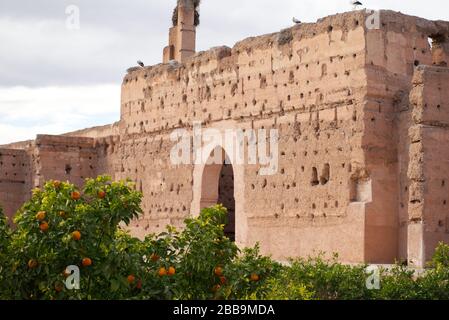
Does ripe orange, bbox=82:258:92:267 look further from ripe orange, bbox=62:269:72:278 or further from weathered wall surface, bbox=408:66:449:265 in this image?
weathered wall surface, bbox=408:66:449:265

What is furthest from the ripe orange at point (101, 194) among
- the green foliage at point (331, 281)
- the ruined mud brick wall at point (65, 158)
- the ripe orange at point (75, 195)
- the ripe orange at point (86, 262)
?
the ruined mud brick wall at point (65, 158)

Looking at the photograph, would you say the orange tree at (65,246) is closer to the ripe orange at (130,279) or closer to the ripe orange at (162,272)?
the ripe orange at (130,279)

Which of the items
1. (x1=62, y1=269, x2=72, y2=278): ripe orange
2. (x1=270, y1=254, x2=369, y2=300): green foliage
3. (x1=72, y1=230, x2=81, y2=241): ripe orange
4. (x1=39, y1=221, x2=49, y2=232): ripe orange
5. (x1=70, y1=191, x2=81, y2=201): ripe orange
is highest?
(x1=70, y1=191, x2=81, y2=201): ripe orange

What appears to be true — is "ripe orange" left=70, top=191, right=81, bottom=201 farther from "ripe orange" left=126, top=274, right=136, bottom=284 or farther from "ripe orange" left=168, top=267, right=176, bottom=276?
"ripe orange" left=168, top=267, right=176, bottom=276

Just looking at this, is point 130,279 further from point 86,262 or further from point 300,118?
point 300,118

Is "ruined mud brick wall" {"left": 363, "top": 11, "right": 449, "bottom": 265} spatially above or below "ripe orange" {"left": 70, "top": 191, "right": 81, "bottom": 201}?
above

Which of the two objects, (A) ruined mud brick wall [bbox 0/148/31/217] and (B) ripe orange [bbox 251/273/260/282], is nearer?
(B) ripe orange [bbox 251/273/260/282]

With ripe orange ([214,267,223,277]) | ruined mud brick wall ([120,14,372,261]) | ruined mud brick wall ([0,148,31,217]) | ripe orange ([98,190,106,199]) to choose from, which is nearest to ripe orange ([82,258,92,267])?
ripe orange ([98,190,106,199])

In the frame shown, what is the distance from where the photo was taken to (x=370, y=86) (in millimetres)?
17656

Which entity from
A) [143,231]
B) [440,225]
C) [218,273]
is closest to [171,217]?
[143,231]

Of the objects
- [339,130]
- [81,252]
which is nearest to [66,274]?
[81,252]

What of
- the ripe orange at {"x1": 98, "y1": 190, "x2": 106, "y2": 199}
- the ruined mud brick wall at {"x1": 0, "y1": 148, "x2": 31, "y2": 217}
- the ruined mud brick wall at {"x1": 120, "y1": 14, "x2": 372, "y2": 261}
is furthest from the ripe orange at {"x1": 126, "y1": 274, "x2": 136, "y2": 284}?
the ruined mud brick wall at {"x1": 0, "y1": 148, "x2": 31, "y2": 217}

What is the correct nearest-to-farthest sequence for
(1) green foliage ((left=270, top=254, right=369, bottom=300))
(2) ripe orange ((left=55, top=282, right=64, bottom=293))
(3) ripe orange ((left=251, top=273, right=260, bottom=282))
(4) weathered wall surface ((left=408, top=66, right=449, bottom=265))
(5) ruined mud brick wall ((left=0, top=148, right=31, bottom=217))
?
(2) ripe orange ((left=55, top=282, right=64, bottom=293)), (3) ripe orange ((left=251, top=273, right=260, bottom=282)), (1) green foliage ((left=270, top=254, right=369, bottom=300)), (4) weathered wall surface ((left=408, top=66, right=449, bottom=265)), (5) ruined mud brick wall ((left=0, top=148, right=31, bottom=217))

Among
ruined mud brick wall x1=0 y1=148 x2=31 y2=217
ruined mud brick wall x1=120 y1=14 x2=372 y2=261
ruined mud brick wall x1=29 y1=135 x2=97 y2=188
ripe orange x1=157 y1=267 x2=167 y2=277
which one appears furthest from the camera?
ruined mud brick wall x1=0 y1=148 x2=31 y2=217
